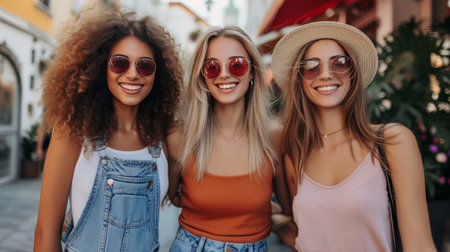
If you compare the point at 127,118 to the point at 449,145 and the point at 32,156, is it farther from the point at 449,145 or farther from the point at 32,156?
the point at 32,156

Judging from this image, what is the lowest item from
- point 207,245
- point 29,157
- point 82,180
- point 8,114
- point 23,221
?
Result: point 23,221

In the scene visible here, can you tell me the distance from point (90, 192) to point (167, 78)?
2.79 feet

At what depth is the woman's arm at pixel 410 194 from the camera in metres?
1.59

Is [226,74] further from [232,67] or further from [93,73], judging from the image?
[93,73]

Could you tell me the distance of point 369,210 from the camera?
163 cm

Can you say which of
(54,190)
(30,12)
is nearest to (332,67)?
(54,190)

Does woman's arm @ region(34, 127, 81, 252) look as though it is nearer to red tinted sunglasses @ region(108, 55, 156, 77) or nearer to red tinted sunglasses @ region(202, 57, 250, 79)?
red tinted sunglasses @ region(108, 55, 156, 77)

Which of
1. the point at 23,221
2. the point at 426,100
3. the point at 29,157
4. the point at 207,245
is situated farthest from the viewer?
the point at 29,157

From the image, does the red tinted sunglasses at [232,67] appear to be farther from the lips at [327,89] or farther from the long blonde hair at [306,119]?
the lips at [327,89]

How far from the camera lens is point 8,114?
8.09m

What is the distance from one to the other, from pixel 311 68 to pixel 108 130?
3.94 feet

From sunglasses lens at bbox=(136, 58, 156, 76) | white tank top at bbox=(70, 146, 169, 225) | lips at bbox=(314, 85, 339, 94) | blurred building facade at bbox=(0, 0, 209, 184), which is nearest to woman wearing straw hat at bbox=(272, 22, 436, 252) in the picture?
lips at bbox=(314, 85, 339, 94)

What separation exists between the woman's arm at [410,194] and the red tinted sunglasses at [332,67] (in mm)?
455

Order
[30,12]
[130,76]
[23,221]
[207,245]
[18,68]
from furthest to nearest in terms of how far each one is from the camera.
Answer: [30,12], [18,68], [23,221], [207,245], [130,76]
